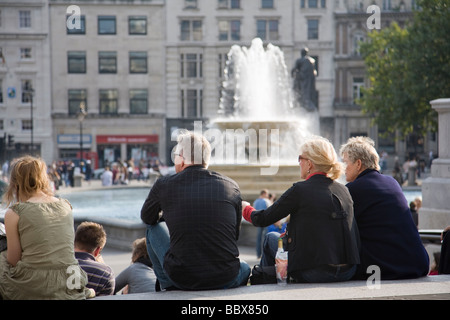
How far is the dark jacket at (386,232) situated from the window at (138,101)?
47.9 meters

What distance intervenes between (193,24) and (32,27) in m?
11.8

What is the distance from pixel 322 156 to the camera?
16.8 feet

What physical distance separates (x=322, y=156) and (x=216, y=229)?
3.10ft

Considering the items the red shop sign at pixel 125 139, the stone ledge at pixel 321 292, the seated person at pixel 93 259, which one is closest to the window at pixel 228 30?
the red shop sign at pixel 125 139

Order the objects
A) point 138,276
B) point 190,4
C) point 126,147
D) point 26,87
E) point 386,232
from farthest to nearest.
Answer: point 190,4, point 126,147, point 26,87, point 138,276, point 386,232

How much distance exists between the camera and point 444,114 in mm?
10484

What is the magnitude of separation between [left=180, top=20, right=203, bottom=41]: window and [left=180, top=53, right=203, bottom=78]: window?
1248 mm

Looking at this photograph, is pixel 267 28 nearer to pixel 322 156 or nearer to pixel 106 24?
pixel 106 24

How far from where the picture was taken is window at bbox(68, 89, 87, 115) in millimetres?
51875

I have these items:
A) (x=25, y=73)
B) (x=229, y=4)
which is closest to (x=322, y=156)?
(x=25, y=73)

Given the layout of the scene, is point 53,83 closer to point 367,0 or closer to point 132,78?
point 132,78

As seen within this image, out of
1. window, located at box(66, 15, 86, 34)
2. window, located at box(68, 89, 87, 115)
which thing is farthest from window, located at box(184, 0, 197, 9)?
window, located at box(68, 89, 87, 115)

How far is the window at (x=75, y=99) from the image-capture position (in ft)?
170
